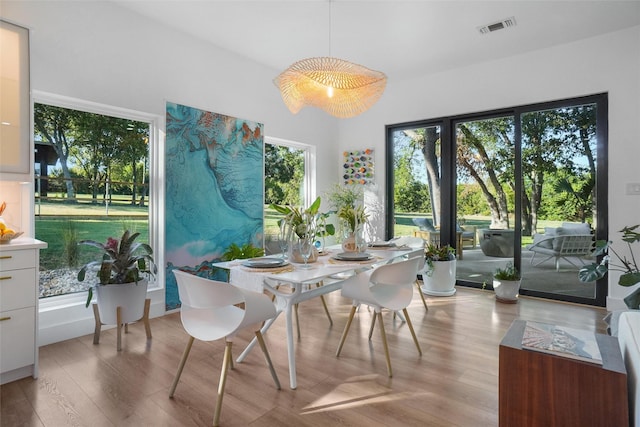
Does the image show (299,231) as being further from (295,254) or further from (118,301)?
(118,301)

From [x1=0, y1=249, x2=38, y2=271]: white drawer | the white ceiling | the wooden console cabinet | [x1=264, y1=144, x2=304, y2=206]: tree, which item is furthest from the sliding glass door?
[x1=0, y1=249, x2=38, y2=271]: white drawer

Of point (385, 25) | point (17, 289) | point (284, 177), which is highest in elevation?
point (385, 25)

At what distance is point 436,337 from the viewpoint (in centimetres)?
284

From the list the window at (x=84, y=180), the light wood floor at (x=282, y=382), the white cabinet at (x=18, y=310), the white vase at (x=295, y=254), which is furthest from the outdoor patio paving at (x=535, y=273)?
the white cabinet at (x=18, y=310)

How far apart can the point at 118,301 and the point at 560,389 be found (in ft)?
9.06

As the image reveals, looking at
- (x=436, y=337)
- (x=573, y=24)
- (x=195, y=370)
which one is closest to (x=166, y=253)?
(x=195, y=370)

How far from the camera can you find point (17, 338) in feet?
6.83

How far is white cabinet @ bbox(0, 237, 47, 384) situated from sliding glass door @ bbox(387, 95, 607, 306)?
4.18m

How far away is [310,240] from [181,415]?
47.9 inches

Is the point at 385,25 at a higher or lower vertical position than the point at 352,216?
higher

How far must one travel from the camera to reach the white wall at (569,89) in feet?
11.4

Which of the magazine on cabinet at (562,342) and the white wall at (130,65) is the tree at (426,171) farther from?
the magazine on cabinet at (562,342)

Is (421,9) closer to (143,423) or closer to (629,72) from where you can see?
(629,72)

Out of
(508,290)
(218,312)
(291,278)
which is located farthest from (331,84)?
(508,290)
